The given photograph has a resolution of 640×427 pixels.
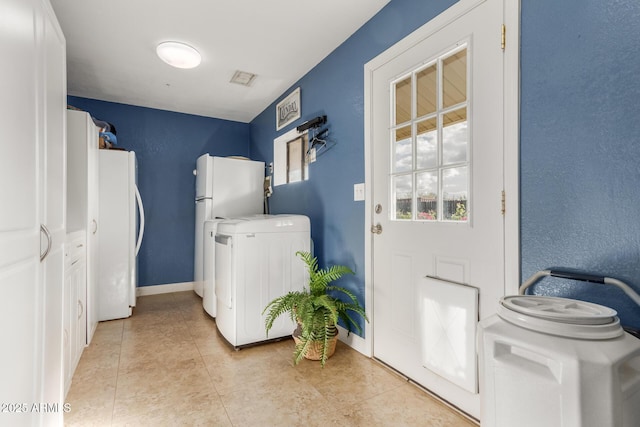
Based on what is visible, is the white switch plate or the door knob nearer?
the door knob

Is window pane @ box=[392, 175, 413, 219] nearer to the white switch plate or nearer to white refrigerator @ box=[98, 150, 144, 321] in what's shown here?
the white switch plate

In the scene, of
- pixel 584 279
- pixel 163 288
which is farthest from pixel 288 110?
pixel 584 279

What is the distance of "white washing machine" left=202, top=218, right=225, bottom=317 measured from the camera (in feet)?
10.2

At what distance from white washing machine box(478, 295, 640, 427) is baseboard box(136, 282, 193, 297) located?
4.07 metres

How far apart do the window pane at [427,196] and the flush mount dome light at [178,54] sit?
209 centimetres

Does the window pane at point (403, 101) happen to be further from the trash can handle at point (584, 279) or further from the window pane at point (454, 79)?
the trash can handle at point (584, 279)

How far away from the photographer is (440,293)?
170 cm

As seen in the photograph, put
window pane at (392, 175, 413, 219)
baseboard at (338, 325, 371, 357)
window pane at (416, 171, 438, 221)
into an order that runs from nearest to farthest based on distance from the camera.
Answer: window pane at (416, 171, 438, 221) → window pane at (392, 175, 413, 219) → baseboard at (338, 325, 371, 357)

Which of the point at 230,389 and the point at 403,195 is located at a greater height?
the point at 403,195

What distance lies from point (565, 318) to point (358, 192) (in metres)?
1.58

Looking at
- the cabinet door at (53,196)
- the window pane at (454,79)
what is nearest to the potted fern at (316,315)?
the cabinet door at (53,196)

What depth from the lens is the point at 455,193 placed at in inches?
67.2

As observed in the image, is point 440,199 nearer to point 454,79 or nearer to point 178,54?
point 454,79

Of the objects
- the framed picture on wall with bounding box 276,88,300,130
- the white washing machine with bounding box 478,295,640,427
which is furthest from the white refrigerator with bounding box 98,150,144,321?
the white washing machine with bounding box 478,295,640,427
